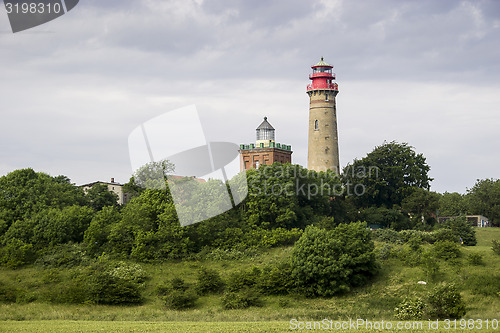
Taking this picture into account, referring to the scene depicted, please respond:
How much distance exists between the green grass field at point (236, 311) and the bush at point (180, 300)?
54 cm

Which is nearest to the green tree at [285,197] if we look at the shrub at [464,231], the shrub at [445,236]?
the shrub at [445,236]

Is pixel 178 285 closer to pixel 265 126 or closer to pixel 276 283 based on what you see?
pixel 276 283

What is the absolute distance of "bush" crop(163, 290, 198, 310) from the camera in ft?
124

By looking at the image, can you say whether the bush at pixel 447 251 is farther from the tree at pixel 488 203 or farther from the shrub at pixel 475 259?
the tree at pixel 488 203

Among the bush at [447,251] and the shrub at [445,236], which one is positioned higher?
the shrub at [445,236]

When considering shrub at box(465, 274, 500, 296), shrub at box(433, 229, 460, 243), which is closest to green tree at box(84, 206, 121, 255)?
shrub at box(433, 229, 460, 243)

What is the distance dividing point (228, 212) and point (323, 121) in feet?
60.1

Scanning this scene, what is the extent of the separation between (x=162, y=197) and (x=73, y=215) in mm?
8267

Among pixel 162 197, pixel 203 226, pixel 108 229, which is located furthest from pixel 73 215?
pixel 203 226

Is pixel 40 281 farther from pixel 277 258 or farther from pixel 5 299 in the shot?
pixel 277 258

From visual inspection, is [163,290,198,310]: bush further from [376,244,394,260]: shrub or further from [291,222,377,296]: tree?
[376,244,394,260]: shrub

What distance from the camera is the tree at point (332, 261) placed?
39000mm

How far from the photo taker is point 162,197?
51.5 metres

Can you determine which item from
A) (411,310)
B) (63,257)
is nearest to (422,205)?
(411,310)
